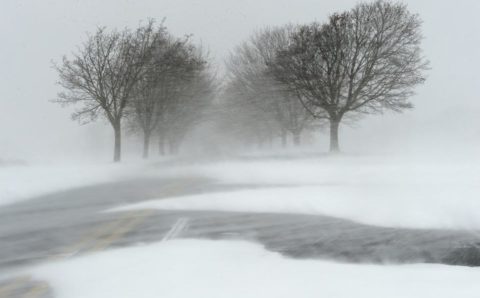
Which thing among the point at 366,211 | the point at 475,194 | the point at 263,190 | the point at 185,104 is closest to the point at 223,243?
the point at 366,211

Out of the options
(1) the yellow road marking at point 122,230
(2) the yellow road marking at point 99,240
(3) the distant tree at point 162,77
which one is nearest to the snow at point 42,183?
(1) the yellow road marking at point 122,230

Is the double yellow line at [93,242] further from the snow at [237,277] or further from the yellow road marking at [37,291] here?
the snow at [237,277]

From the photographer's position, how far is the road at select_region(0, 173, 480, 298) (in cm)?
642

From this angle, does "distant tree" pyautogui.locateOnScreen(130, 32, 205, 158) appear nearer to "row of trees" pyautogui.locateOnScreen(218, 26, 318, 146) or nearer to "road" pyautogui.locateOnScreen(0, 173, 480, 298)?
"row of trees" pyautogui.locateOnScreen(218, 26, 318, 146)

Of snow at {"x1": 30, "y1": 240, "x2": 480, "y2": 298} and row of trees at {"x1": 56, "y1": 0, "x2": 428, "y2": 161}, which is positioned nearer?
snow at {"x1": 30, "y1": 240, "x2": 480, "y2": 298}

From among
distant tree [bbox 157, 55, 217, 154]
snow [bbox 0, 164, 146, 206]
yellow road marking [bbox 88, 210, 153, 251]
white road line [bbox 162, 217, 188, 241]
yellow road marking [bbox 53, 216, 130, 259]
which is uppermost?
distant tree [bbox 157, 55, 217, 154]

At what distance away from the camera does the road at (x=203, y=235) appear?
6418 mm

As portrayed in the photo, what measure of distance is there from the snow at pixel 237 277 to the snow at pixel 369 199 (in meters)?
2.98

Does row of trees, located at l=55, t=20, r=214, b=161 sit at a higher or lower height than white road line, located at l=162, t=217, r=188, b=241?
higher

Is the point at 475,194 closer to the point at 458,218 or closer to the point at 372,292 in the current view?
the point at 458,218

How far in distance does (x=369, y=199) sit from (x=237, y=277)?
6.40 m

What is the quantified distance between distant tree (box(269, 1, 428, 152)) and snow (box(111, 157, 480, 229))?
1632 centimetres

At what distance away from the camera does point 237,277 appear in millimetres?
5434

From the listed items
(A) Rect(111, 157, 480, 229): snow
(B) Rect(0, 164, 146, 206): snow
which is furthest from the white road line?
(B) Rect(0, 164, 146, 206): snow
